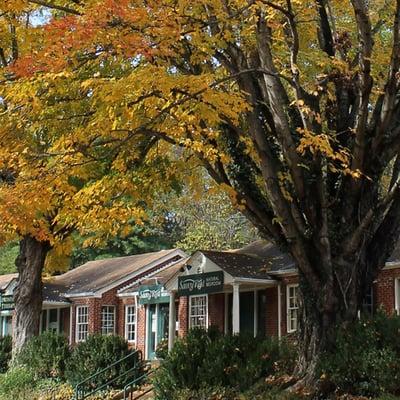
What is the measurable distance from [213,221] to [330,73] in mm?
30866

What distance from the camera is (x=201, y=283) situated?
77.1 feet

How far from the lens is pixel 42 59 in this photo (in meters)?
10.2

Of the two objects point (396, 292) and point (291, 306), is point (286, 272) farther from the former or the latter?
point (396, 292)

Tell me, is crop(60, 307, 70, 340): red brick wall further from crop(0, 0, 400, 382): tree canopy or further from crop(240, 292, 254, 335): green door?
crop(0, 0, 400, 382): tree canopy

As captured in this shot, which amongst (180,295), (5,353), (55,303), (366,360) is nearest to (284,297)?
(180,295)

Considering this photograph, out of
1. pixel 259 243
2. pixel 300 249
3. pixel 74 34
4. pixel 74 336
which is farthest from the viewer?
pixel 74 336

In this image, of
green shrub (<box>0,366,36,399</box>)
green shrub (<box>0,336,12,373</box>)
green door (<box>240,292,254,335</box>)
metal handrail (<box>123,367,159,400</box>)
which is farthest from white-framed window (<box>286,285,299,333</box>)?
green shrub (<box>0,336,12,373</box>)

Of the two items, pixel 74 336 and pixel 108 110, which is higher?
pixel 108 110

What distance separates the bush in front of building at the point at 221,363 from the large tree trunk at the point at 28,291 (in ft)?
27.8

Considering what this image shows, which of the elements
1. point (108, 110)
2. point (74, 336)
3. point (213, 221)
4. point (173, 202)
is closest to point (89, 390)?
point (173, 202)

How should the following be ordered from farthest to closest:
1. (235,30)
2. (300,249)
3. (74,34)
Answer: (235,30), (300,249), (74,34)

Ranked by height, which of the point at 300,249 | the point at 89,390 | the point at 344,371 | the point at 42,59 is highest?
the point at 42,59

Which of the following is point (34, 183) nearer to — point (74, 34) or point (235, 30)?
point (74, 34)

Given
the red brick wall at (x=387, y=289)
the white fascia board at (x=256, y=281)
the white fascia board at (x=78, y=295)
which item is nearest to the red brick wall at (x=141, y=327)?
the white fascia board at (x=78, y=295)
